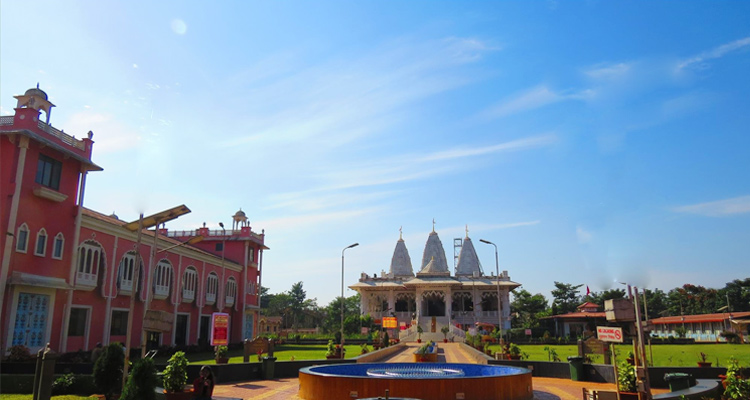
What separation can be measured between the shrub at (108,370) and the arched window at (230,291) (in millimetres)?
31805

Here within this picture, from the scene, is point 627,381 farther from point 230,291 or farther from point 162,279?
point 230,291

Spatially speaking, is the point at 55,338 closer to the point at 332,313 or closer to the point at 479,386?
the point at 479,386

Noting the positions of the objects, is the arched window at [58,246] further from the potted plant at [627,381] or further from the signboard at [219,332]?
the potted plant at [627,381]

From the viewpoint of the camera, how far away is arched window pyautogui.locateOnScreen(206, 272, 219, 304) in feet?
135

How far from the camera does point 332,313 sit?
90000 mm

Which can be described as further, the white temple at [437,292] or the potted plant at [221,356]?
the white temple at [437,292]

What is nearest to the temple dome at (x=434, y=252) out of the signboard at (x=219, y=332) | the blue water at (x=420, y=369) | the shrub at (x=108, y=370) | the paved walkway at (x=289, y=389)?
the signboard at (x=219, y=332)

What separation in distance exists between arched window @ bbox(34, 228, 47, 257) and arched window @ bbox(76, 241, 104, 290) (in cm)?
257

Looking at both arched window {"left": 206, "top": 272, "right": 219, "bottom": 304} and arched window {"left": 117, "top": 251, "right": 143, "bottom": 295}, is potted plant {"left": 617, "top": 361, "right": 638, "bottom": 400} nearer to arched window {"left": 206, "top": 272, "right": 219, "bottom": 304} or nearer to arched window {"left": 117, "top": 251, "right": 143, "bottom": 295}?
arched window {"left": 117, "top": 251, "right": 143, "bottom": 295}

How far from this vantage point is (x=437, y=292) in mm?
62562

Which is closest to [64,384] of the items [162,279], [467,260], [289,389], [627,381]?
[289,389]

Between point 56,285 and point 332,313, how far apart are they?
2664 inches

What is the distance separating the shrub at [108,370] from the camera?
12898 mm

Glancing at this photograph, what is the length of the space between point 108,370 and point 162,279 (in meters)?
23.2
